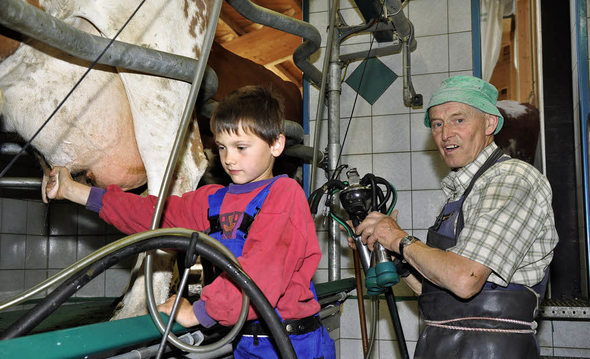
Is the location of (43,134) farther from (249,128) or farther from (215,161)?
(215,161)

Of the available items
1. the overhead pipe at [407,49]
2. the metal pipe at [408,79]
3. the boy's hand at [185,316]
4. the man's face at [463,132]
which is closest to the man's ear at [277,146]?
the boy's hand at [185,316]

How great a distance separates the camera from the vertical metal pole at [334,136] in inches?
106

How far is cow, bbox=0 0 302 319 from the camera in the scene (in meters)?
1.51

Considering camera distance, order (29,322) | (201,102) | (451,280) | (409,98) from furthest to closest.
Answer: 1. (409,98)
2. (201,102)
3. (451,280)
4. (29,322)

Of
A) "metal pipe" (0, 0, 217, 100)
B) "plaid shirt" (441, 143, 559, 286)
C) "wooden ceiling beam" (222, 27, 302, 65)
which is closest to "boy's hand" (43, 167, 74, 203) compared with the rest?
"metal pipe" (0, 0, 217, 100)

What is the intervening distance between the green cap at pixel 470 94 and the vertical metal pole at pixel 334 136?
1.23 m

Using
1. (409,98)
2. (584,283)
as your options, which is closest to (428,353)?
(409,98)

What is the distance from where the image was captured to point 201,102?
1.88 meters

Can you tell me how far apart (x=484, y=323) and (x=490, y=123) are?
57 centimetres

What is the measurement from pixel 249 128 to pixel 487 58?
7.41 ft

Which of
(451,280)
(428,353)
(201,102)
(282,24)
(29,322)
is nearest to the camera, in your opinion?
(29,322)

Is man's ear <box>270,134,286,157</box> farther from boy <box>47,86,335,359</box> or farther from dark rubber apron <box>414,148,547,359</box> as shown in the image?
dark rubber apron <box>414,148,547,359</box>

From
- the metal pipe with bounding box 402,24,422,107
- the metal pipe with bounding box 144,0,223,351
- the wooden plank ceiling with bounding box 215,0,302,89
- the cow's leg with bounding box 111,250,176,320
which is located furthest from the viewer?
the wooden plank ceiling with bounding box 215,0,302,89

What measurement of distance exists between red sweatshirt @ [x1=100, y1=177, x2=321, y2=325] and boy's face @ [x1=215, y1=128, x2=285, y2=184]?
0.04m
